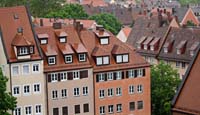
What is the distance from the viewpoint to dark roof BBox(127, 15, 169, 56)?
99562mm


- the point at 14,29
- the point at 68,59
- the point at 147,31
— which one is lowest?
the point at 147,31

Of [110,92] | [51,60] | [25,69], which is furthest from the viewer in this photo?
[110,92]

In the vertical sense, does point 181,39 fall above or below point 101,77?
above

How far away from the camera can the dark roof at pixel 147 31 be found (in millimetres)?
99562

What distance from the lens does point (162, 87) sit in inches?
2985

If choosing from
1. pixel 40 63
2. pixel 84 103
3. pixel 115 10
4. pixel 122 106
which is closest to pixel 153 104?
pixel 122 106

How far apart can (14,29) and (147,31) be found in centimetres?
4063

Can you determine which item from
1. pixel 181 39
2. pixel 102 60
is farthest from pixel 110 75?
pixel 181 39

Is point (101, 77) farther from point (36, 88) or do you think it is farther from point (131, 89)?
point (36, 88)

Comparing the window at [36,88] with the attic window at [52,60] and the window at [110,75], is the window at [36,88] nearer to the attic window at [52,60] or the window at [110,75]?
the attic window at [52,60]

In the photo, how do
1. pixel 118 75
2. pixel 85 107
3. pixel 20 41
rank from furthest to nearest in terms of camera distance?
pixel 118 75 < pixel 85 107 < pixel 20 41

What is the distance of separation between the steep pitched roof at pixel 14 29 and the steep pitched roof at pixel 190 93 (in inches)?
1270

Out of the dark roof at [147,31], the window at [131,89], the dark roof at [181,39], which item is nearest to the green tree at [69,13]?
the dark roof at [147,31]

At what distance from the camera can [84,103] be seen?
7006 cm
